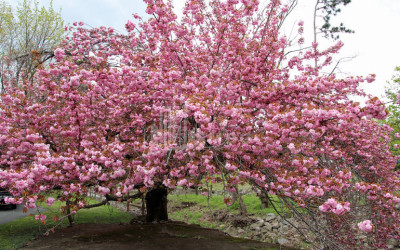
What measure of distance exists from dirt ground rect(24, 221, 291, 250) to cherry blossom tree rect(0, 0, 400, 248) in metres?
2.17

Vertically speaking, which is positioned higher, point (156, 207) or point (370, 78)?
point (370, 78)

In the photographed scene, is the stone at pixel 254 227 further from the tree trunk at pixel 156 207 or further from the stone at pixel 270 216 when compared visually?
the tree trunk at pixel 156 207

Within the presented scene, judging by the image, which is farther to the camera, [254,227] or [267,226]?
[254,227]

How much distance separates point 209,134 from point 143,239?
482cm

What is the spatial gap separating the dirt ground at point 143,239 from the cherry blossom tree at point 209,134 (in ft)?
7.10

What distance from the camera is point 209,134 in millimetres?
4320

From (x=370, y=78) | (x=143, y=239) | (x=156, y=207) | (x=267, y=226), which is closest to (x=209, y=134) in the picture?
(x=370, y=78)

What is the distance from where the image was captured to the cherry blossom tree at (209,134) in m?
4.17

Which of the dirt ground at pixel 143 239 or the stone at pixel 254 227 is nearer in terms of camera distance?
the dirt ground at pixel 143 239

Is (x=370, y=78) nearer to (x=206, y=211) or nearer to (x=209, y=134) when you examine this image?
(x=209, y=134)

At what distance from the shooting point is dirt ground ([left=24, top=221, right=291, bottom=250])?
22.8 feet

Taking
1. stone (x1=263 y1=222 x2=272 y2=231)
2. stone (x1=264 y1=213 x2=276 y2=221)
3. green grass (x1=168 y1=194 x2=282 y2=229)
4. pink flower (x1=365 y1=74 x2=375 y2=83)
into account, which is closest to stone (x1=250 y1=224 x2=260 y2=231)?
stone (x1=263 y1=222 x2=272 y2=231)

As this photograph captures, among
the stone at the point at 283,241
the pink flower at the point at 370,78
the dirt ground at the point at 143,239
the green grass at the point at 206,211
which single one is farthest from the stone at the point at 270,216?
the pink flower at the point at 370,78

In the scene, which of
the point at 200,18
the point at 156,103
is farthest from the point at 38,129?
the point at 200,18
